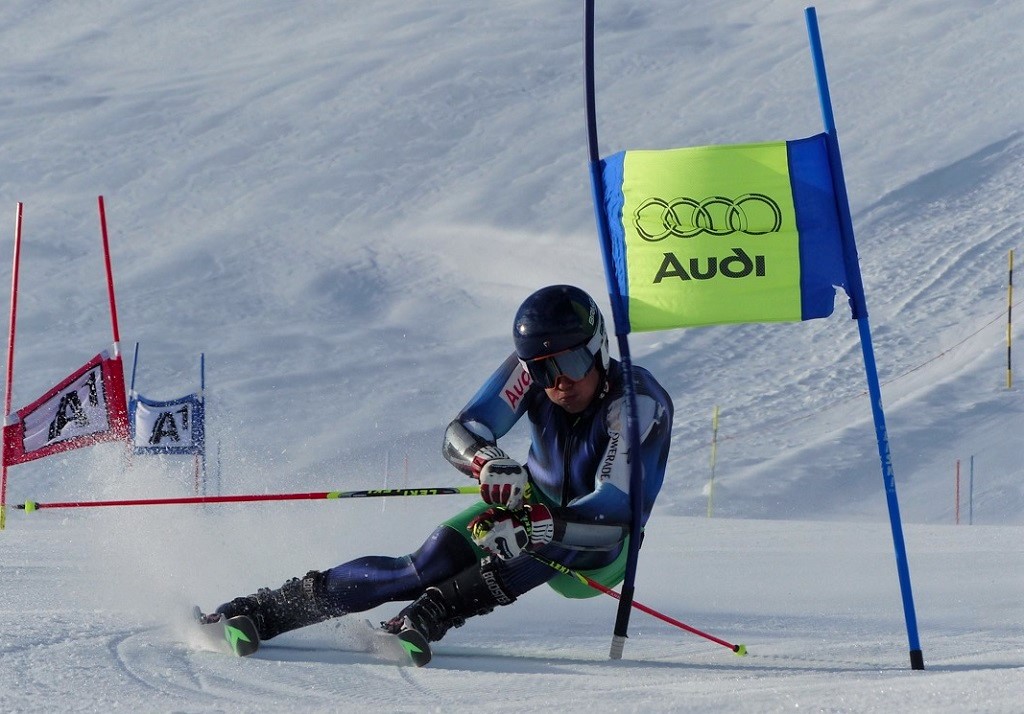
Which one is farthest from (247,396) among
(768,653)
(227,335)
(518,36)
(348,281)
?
(518,36)

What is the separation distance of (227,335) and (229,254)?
3457 mm

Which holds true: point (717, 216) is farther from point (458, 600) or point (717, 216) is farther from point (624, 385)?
point (458, 600)

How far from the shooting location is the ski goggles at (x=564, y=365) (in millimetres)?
4559

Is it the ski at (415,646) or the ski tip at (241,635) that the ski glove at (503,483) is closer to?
the ski at (415,646)

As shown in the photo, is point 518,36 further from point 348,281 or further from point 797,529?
point 797,529

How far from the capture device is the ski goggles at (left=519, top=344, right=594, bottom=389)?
456 centimetres

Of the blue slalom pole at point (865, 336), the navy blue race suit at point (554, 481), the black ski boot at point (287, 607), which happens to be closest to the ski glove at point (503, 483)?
the navy blue race suit at point (554, 481)

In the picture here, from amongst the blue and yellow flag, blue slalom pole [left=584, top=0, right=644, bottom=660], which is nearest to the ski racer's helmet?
blue slalom pole [left=584, top=0, right=644, bottom=660]

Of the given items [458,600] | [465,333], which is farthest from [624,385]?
[465,333]

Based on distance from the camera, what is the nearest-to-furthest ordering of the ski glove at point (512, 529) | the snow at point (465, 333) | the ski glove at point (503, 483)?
the ski glove at point (512, 529)
the ski glove at point (503, 483)
the snow at point (465, 333)

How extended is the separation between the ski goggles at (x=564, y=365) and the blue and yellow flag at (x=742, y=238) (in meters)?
0.23

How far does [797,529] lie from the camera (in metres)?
9.63

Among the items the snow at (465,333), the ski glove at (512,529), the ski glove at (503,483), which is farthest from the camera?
the snow at (465,333)

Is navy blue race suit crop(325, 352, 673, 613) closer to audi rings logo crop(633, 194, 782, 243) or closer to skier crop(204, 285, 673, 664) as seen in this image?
skier crop(204, 285, 673, 664)
